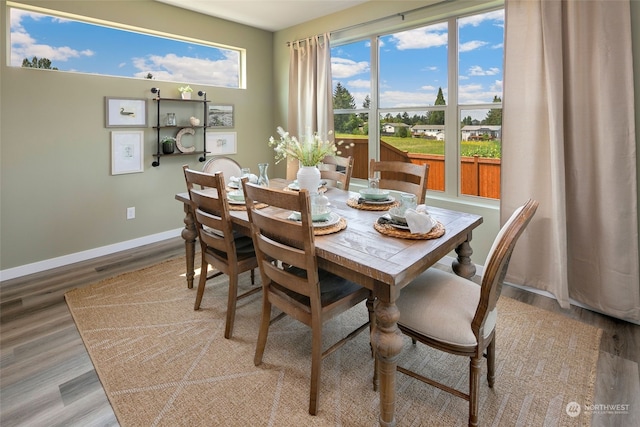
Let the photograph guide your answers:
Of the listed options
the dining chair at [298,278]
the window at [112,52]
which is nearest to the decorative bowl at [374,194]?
the dining chair at [298,278]

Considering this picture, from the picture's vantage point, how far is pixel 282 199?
1.55 metres

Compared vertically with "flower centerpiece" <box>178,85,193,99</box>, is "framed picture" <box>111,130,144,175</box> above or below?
below

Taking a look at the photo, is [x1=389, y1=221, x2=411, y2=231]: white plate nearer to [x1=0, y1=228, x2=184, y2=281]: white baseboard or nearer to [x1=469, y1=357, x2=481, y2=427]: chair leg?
[x1=469, y1=357, x2=481, y2=427]: chair leg

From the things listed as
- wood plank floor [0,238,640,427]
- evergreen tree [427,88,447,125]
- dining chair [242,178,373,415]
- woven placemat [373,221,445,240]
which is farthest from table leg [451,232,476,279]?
evergreen tree [427,88,447,125]

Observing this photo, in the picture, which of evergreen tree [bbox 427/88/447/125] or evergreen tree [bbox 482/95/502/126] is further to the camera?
evergreen tree [bbox 427/88/447/125]

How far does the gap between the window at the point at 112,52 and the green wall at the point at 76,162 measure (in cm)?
13

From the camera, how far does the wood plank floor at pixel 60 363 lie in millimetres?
1667

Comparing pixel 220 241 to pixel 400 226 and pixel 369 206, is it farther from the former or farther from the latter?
pixel 400 226

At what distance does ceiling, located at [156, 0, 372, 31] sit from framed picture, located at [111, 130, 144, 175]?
145 centimetres

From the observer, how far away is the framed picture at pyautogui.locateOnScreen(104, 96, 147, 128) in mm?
3564

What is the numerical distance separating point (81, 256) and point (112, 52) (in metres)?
2.05

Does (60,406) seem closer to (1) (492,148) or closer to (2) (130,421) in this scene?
(2) (130,421)

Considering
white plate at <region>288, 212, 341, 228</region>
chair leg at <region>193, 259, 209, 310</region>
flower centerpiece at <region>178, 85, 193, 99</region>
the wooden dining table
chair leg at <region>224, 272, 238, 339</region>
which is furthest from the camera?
flower centerpiece at <region>178, 85, 193, 99</region>

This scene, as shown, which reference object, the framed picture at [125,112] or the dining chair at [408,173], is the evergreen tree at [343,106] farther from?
the framed picture at [125,112]
